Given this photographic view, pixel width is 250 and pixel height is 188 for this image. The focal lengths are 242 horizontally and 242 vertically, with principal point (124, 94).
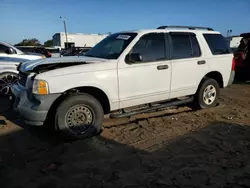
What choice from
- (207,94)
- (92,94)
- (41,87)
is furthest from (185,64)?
(41,87)

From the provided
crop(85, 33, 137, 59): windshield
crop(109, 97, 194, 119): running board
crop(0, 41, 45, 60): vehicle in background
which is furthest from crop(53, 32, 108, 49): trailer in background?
crop(109, 97, 194, 119): running board

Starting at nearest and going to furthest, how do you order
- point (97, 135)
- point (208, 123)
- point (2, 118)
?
point (97, 135) < point (208, 123) < point (2, 118)

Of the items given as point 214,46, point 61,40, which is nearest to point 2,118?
point 214,46

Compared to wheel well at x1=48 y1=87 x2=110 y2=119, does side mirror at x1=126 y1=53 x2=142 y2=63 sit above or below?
above

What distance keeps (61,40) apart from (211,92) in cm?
3924

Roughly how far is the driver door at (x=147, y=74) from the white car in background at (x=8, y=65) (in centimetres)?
418

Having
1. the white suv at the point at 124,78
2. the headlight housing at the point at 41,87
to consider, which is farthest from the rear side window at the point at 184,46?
the headlight housing at the point at 41,87

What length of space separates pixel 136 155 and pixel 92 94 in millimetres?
1393

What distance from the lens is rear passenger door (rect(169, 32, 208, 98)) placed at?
504 centimetres

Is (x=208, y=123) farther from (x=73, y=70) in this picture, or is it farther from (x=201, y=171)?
(x=73, y=70)

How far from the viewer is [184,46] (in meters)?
5.26

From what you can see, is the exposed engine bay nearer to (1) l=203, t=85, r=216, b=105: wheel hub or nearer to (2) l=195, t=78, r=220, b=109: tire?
(2) l=195, t=78, r=220, b=109: tire

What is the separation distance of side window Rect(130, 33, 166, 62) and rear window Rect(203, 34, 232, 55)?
4.57ft

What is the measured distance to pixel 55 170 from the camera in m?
3.15
